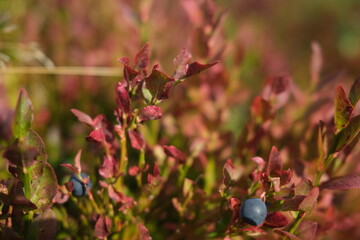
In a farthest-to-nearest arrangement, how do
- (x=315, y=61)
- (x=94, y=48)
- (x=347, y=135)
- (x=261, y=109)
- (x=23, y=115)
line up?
(x=94, y=48) < (x=315, y=61) < (x=261, y=109) < (x=347, y=135) < (x=23, y=115)

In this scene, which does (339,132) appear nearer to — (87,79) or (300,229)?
(300,229)

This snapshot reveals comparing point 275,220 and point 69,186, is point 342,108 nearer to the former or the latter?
point 275,220

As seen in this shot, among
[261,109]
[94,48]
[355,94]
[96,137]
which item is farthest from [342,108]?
[94,48]

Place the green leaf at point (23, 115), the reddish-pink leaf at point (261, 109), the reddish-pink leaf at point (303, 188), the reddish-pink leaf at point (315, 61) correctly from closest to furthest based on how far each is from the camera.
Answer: the green leaf at point (23, 115), the reddish-pink leaf at point (303, 188), the reddish-pink leaf at point (261, 109), the reddish-pink leaf at point (315, 61)

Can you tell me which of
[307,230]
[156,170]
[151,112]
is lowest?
[307,230]

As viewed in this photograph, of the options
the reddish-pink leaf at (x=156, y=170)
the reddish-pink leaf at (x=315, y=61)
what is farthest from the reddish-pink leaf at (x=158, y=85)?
the reddish-pink leaf at (x=315, y=61)

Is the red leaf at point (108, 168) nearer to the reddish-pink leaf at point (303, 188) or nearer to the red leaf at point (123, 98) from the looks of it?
the red leaf at point (123, 98)
